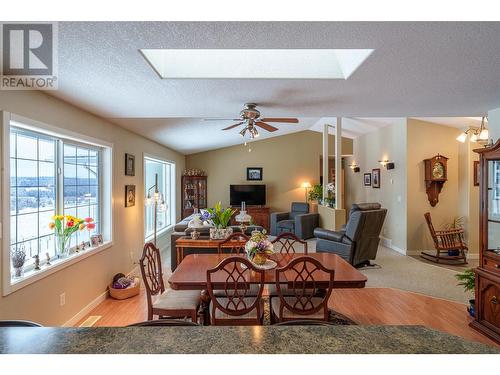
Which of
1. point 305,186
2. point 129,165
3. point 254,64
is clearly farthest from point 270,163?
point 254,64

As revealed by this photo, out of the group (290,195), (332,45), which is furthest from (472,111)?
(290,195)

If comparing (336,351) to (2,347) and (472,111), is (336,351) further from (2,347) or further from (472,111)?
(472,111)

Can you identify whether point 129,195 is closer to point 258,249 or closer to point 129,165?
point 129,165

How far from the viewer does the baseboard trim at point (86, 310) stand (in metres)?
2.84

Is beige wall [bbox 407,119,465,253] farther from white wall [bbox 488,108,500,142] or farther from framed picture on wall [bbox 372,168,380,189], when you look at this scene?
white wall [bbox 488,108,500,142]

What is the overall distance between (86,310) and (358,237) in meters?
3.96

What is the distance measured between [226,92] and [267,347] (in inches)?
81.7

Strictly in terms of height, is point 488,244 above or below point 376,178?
below

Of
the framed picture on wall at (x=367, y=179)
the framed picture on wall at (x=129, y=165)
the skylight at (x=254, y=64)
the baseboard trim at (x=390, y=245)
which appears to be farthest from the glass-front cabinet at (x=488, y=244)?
the framed picture on wall at (x=367, y=179)

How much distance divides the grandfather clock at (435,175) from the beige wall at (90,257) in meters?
5.59

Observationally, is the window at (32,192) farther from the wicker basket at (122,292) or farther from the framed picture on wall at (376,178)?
the framed picture on wall at (376,178)

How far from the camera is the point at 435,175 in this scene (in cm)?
555

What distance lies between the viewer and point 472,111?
9.98 ft

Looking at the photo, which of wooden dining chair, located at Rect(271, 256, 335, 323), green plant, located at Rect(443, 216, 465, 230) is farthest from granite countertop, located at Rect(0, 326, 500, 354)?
green plant, located at Rect(443, 216, 465, 230)
